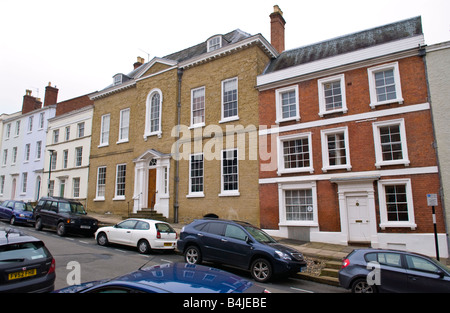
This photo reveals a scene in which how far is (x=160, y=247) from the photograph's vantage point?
40.3 feet

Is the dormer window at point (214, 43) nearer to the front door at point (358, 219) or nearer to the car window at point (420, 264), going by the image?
the front door at point (358, 219)

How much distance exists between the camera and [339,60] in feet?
50.3

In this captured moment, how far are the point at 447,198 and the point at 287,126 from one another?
7.71m

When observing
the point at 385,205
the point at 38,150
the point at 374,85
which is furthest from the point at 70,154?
the point at 385,205

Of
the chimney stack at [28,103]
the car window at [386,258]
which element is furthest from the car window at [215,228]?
the chimney stack at [28,103]

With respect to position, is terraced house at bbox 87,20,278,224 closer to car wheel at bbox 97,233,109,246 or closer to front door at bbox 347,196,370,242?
front door at bbox 347,196,370,242

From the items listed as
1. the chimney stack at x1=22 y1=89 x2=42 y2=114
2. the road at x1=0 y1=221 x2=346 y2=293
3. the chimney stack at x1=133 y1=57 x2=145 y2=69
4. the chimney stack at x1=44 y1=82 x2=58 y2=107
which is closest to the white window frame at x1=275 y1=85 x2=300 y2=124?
the road at x1=0 y1=221 x2=346 y2=293

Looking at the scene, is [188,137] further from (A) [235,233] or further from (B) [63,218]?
(A) [235,233]

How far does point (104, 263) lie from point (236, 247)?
4513 millimetres

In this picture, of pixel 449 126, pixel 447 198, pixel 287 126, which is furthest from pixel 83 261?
pixel 449 126

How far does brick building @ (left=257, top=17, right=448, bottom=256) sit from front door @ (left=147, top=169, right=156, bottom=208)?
8304 millimetres

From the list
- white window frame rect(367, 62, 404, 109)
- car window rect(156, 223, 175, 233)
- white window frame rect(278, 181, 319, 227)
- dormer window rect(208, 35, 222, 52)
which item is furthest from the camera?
dormer window rect(208, 35, 222, 52)

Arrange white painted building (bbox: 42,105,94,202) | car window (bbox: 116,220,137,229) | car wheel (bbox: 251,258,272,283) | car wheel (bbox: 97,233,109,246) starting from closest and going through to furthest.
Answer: car wheel (bbox: 251,258,272,283), car window (bbox: 116,220,137,229), car wheel (bbox: 97,233,109,246), white painted building (bbox: 42,105,94,202)

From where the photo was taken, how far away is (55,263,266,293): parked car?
127 inches
